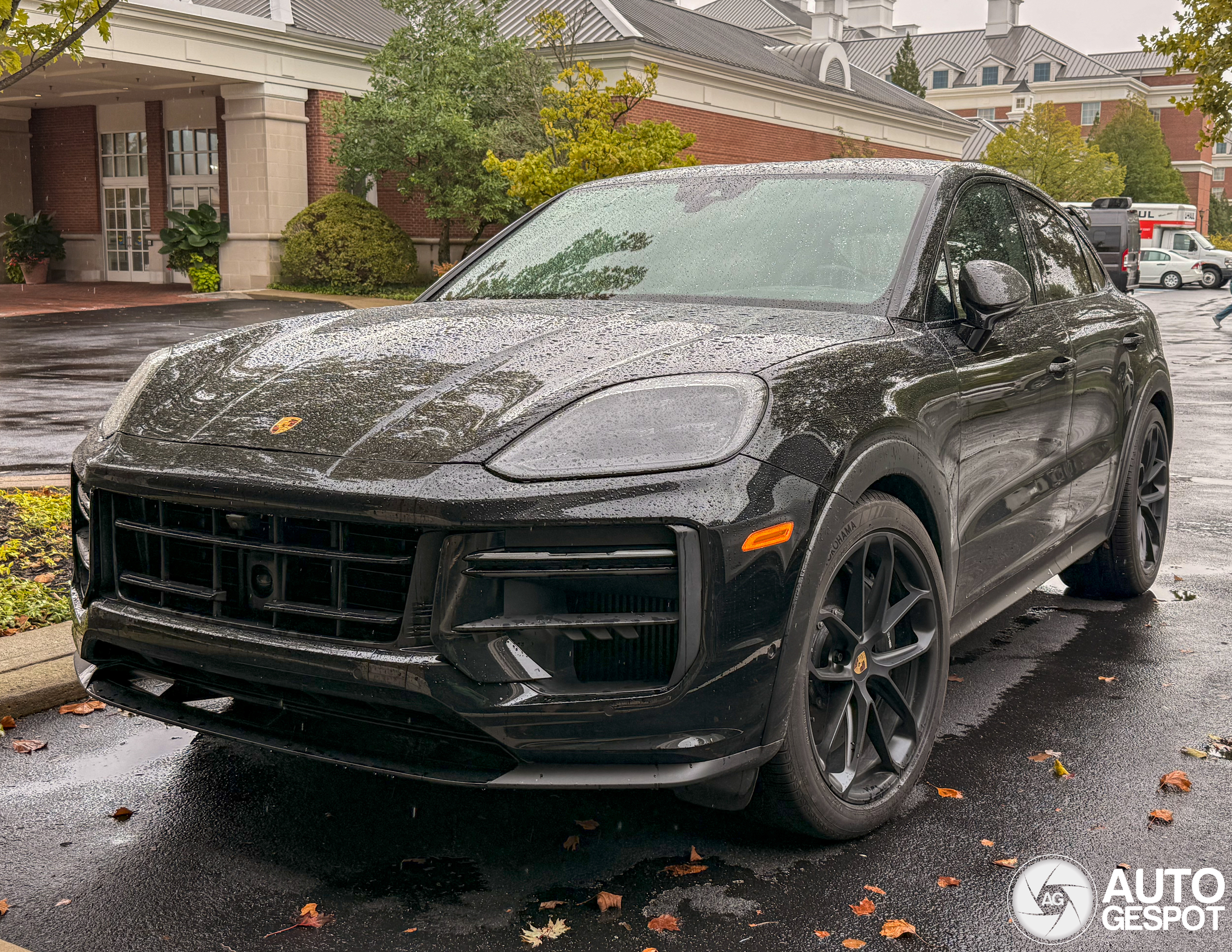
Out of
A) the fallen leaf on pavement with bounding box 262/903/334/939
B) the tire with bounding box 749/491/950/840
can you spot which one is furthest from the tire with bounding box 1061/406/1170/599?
the fallen leaf on pavement with bounding box 262/903/334/939

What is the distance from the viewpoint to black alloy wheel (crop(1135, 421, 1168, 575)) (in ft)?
18.6

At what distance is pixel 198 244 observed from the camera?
2986 cm

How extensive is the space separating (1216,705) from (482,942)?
289 cm

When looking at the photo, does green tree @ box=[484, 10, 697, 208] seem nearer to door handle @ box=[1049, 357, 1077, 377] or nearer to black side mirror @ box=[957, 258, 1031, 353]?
door handle @ box=[1049, 357, 1077, 377]

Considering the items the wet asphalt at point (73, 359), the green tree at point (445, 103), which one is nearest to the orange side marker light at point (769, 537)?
the wet asphalt at point (73, 359)

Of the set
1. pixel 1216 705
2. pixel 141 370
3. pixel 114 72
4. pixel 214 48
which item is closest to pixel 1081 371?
pixel 1216 705

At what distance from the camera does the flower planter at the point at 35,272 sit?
34469mm

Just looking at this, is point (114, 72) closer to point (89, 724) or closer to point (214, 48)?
point (214, 48)

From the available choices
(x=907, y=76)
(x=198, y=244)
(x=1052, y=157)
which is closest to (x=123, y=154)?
(x=198, y=244)

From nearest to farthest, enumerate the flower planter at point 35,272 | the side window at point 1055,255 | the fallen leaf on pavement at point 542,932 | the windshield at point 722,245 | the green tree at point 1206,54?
the fallen leaf on pavement at point 542,932, the windshield at point 722,245, the side window at point 1055,255, the green tree at point 1206,54, the flower planter at point 35,272

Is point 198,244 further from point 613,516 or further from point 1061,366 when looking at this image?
point 613,516

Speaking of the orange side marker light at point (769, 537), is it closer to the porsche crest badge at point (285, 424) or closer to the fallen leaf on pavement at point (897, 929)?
the fallen leaf on pavement at point (897, 929)

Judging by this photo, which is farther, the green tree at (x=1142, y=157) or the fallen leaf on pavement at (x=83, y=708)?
the green tree at (x=1142, y=157)

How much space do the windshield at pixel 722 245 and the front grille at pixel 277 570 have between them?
1.54 m
